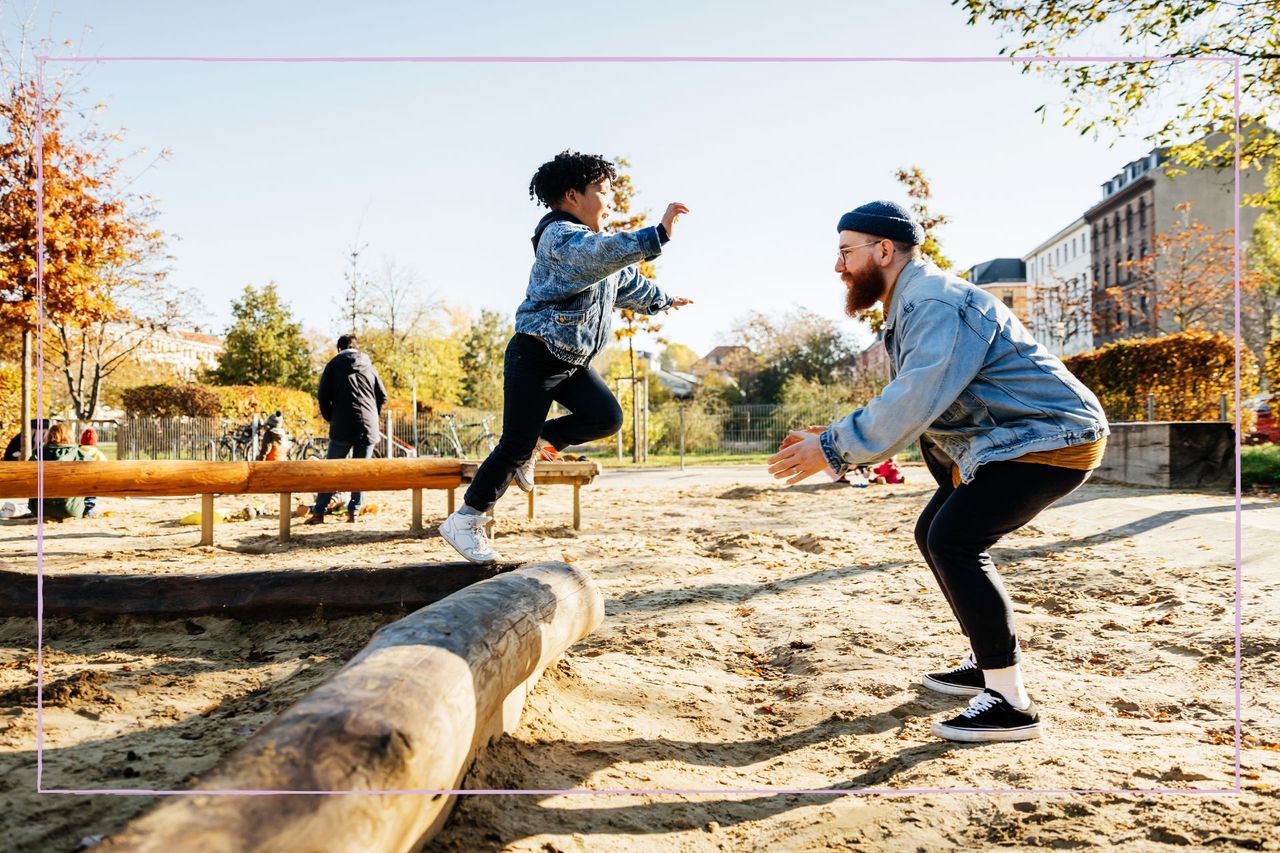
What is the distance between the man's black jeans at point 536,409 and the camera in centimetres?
415

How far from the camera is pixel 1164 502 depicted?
9.09m

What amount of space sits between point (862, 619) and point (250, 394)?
69.6ft

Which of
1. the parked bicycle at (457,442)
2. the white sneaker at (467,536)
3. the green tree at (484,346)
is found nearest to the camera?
the white sneaker at (467,536)

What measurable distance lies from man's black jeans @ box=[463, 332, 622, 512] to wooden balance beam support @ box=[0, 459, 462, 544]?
3.02 meters

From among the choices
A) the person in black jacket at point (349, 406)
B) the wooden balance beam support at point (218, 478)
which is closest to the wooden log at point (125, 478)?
the wooden balance beam support at point (218, 478)

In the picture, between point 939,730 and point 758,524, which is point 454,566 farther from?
point 758,524

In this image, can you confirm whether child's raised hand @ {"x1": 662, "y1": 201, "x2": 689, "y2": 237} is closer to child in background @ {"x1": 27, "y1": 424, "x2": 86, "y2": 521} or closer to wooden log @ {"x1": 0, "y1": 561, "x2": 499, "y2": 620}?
wooden log @ {"x1": 0, "y1": 561, "x2": 499, "y2": 620}

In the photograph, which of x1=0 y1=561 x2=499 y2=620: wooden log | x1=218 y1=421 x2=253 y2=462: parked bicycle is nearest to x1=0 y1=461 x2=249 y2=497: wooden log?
x1=0 y1=561 x2=499 y2=620: wooden log

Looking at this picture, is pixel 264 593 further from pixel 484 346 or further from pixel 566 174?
pixel 484 346

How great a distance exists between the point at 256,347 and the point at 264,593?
28.4 meters

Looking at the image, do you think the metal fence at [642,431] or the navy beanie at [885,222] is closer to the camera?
the navy beanie at [885,222]

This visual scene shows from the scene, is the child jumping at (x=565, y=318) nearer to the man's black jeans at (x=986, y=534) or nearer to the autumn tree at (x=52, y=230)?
the man's black jeans at (x=986, y=534)

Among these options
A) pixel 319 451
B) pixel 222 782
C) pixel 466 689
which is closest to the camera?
pixel 222 782

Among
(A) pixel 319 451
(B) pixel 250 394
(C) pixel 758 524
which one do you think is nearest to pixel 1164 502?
(C) pixel 758 524
